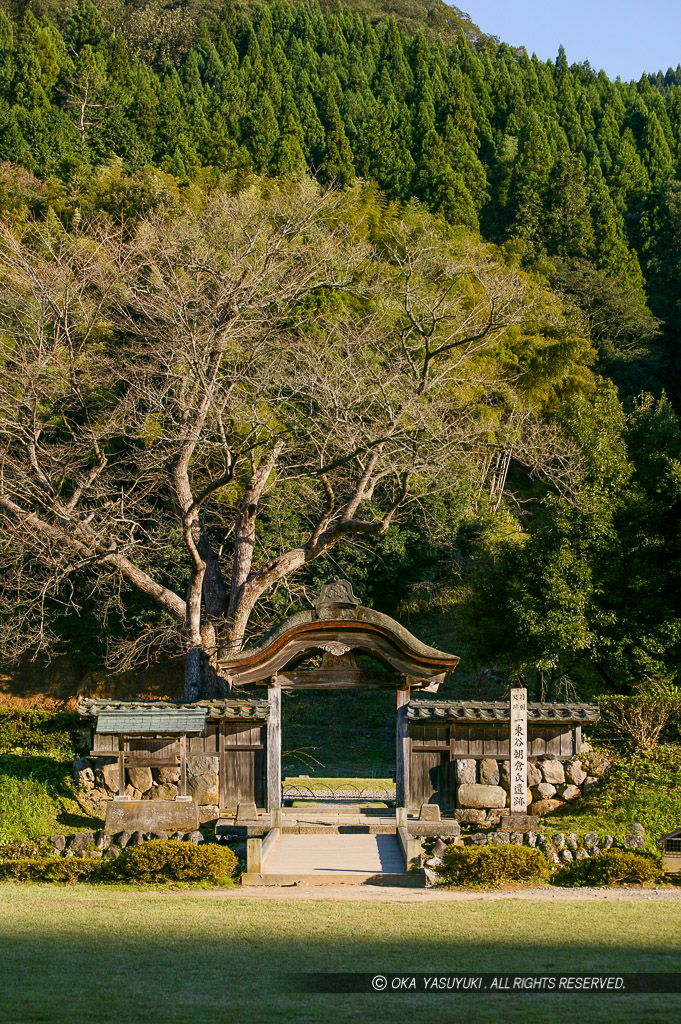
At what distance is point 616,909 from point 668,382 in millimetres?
34984

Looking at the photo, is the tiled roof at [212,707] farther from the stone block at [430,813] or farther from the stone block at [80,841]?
the stone block at [430,813]

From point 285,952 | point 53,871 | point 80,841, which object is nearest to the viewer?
point 285,952

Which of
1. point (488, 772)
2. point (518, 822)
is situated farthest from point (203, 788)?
point (518, 822)

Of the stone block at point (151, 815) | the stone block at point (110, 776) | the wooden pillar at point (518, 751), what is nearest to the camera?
the stone block at point (151, 815)

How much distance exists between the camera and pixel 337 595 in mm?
14344

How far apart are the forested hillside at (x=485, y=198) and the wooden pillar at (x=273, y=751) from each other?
5188 millimetres

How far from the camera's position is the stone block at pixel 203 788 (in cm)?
1466

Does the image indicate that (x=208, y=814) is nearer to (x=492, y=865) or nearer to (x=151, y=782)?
(x=151, y=782)

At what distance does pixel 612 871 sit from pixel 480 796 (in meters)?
3.39

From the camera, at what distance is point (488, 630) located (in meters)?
18.5

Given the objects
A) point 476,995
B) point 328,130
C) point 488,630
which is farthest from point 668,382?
point 476,995

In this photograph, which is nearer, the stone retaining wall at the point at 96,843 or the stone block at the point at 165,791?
the stone retaining wall at the point at 96,843

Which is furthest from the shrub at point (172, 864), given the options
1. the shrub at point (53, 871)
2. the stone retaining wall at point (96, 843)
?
the stone retaining wall at point (96, 843)

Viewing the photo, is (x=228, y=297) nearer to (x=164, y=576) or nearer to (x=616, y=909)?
(x=164, y=576)
